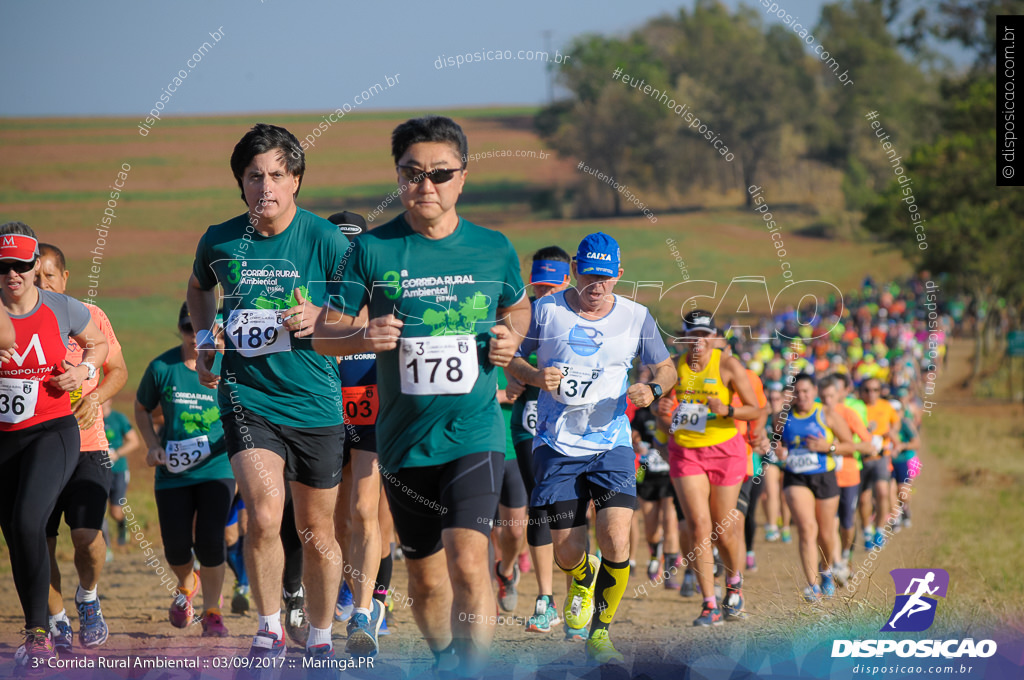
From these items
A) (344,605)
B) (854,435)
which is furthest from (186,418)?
(854,435)

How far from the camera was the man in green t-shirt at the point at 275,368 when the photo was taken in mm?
4918

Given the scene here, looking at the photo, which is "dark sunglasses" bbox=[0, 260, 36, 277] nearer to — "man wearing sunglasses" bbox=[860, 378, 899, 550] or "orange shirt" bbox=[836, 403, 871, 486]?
"orange shirt" bbox=[836, 403, 871, 486]

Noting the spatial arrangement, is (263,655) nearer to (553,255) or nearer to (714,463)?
(553,255)

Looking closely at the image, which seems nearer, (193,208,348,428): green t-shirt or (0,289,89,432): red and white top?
(193,208,348,428): green t-shirt

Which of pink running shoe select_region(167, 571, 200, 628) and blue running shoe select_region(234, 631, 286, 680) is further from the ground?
blue running shoe select_region(234, 631, 286, 680)

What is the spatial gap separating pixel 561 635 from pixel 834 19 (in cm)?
8129

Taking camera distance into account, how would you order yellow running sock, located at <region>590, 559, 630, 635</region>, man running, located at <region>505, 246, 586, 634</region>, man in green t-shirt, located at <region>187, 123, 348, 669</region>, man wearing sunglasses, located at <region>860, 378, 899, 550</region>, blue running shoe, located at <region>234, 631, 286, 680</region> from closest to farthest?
1. blue running shoe, located at <region>234, 631, 286, 680</region>
2. man in green t-shirt, located at <region>187, 123, 348, 669</region>
3. yellow running sock, located at <region>590, 559, 630, 635</region>
4. man running, located at <region>505, 246, 586, 634</region>
5. man wearing sunglasses, located at <region>860, 378, 899, 550</region>

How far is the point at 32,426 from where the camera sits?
5.59 meters

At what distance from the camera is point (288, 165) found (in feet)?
17.1

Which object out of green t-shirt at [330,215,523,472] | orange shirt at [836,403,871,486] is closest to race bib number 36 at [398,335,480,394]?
green t-shirt at [330,215,523,472]

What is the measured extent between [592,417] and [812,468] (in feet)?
12.8

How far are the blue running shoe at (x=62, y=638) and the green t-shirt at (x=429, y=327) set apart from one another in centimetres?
247

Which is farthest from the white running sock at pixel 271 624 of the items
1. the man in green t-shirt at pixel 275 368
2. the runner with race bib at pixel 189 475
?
the runner with race bib at pixel 189 475

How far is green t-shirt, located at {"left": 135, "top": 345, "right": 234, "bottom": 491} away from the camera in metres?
6.88
